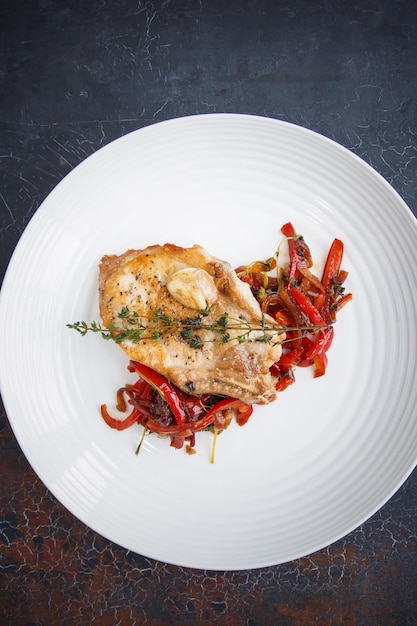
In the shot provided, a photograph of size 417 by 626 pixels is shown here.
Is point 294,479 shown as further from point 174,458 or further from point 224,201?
point 224,201

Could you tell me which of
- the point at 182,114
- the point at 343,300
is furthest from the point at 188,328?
the point at 182,114

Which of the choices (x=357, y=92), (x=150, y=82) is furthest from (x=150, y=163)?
(x=357, y=92)

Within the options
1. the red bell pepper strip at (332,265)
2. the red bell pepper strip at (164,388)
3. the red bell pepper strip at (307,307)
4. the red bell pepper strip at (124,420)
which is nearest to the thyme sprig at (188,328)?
the red bell pepper strip at (307,307)

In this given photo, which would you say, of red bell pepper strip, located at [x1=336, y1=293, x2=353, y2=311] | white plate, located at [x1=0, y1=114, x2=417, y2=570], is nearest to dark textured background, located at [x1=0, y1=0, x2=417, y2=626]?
white plate, located at [x1=0, y1=114, x2=417, y2=570]

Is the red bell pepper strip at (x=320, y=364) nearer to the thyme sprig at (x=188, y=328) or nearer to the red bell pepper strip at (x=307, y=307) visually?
the red bell pepper strip at (x=307, y=307)

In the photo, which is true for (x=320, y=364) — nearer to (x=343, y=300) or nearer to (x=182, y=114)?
(x=343, y=300)

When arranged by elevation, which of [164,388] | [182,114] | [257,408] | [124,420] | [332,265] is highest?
[182,114]
